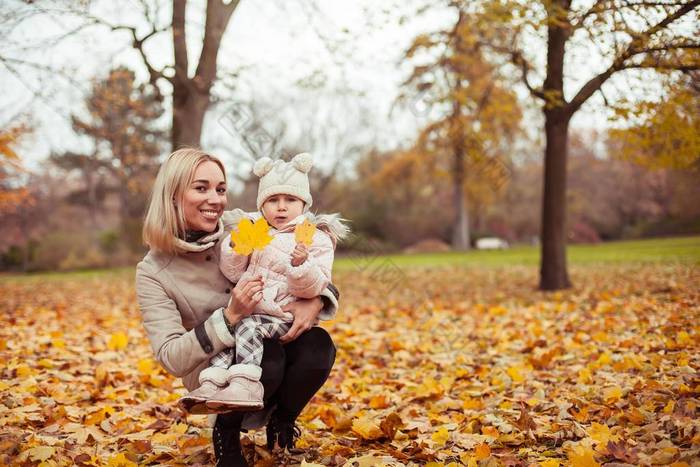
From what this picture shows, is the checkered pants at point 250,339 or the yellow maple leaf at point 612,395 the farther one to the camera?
the yellow maple leaf at point 612,395

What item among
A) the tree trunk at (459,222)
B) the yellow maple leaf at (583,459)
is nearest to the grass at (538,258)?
the tree trunk at (459,222)

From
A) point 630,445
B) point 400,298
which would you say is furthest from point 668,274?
point 630,445

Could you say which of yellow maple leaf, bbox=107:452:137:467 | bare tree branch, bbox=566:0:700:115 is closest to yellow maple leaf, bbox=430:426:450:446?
yellow maple leaf, bbox=107:452:137:467

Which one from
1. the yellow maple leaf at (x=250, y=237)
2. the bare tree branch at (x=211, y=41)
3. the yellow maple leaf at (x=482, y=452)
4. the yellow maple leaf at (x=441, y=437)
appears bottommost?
the yellow maple leaf at (x=441, y=437)

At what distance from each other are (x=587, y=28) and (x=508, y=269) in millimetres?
9117

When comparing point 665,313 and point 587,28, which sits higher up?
point 587,28

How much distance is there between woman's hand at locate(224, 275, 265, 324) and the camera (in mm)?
2549

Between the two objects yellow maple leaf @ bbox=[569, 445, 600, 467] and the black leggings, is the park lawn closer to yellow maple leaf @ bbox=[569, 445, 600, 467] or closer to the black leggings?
yellow maple leaf @ bbox=[569, 445, 600, 467]

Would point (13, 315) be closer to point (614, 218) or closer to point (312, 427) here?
point (312, 427)

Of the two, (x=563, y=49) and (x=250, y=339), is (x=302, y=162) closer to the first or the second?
(x=250, y=339)

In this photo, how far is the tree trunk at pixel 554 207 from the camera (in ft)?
30.4

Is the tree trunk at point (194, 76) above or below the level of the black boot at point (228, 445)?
above

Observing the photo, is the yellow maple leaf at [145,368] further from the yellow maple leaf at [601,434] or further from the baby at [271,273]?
the yellow maple leaf at [601,434]

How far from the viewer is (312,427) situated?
11.3ft
